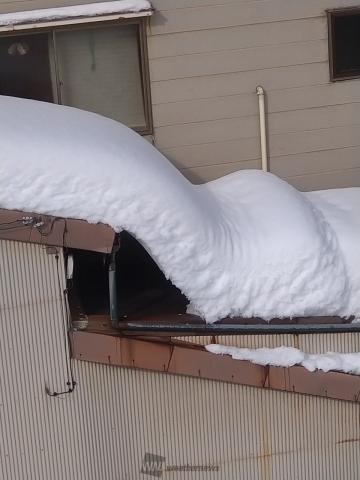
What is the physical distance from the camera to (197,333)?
4668 mm

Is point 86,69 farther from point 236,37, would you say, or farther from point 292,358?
point 292,358

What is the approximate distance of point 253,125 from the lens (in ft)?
21.9

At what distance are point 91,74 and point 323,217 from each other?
2.39 m

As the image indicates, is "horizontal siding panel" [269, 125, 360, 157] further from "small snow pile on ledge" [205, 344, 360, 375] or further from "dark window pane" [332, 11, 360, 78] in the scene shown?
"small snow pile on ledge" [205, 344, 360, 375]

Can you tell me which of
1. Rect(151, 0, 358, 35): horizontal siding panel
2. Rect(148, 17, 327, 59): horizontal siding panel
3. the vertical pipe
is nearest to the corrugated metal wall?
the vertical pipe

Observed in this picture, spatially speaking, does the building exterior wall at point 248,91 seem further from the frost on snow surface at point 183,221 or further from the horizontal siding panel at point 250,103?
the frost on snow surface at point 183,221

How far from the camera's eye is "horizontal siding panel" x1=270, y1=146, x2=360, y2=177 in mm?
6805

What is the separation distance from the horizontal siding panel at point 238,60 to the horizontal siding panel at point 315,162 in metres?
0.81

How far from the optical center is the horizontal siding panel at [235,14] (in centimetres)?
641

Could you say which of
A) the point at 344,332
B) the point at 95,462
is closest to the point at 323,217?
the point at 344,332

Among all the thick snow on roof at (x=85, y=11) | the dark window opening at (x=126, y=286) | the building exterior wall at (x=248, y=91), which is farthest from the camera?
the building exterior wall at (x=248, y=91)

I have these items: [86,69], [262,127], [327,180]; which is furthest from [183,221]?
[327,180]

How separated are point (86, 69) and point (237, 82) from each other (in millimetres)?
1285

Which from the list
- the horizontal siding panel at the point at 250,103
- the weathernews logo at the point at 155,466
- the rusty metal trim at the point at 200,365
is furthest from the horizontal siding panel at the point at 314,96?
the weathernews logo at the point at 155,466
